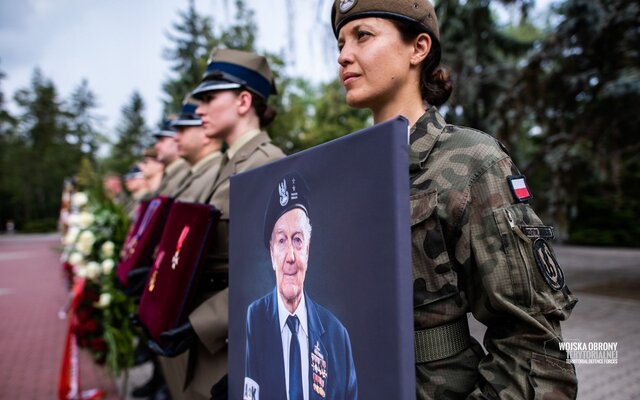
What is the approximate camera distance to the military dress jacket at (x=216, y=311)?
190 centimetres

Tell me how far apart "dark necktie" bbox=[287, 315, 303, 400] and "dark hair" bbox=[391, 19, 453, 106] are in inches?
30.3

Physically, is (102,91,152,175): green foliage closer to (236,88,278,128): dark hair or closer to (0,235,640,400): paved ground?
(0,235,640,400): paved ground

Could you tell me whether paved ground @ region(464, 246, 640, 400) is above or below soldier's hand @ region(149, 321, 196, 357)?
below

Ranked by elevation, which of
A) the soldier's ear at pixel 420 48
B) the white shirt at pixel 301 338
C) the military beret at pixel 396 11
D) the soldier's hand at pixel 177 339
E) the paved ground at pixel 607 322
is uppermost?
the military beret at pixel 396 11

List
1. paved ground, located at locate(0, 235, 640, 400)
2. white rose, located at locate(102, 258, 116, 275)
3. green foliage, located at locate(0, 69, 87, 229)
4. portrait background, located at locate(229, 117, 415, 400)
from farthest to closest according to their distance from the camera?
1. green foliage, located at locate(0, 69, 87, 229)
2. paved ground, located at locate(0, 235, 640, 400)
3. white rose, located at locate(102, 258, 116, 275)
4. portrait background, located at locate(229, 117, 415, 400)

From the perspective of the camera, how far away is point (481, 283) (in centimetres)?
104

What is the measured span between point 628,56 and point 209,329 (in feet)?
24.1

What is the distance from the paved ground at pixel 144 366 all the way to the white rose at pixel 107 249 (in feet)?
3.92

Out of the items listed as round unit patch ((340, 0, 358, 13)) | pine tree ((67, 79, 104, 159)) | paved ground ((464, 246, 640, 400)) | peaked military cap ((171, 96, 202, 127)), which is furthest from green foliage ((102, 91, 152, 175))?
round unit patch ((340, 0, 358, 13))

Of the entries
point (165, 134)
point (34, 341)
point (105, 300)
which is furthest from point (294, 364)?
point (34, 341)

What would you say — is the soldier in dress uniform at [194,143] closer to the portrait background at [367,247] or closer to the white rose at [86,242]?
the white rose at [86,242]

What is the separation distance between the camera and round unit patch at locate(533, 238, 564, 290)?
1.00 m

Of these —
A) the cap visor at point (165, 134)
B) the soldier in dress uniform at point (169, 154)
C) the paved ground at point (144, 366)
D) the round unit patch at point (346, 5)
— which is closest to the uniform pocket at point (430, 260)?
the round unit patch at point (346, 5)

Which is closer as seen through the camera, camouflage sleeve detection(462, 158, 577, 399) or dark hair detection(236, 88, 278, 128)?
camouflage sleeve detection(462, 158, 577, 399)
